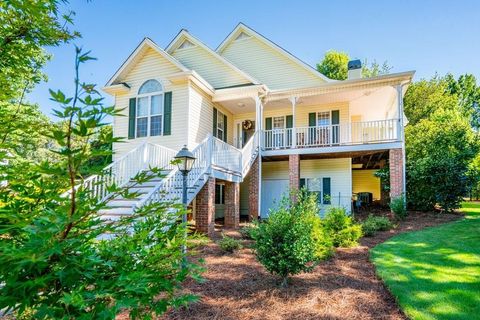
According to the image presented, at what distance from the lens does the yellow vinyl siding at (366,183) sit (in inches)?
862

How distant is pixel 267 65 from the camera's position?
A: 16812mm

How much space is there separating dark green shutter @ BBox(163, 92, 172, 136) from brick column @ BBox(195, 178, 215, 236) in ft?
12.8

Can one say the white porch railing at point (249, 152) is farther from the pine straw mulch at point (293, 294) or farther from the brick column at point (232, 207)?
the pine straw mulch at point (293, 294)

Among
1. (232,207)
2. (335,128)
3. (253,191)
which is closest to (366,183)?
(335,128)

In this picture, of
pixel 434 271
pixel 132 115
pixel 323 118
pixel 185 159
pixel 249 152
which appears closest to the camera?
pixel 434 271

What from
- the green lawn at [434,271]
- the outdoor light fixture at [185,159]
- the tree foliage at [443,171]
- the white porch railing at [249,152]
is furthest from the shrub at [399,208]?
the outdoor light fixture at [185,159]

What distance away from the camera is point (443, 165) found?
1290 centimetres

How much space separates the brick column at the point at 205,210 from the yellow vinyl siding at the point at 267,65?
28.2 ft

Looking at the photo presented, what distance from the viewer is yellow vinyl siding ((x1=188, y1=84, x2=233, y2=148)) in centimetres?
1280

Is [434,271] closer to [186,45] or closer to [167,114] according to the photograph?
[167,114]

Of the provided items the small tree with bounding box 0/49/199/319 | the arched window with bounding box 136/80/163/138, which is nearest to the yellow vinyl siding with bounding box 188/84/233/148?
the arched window with bounding box 136/80/163/138

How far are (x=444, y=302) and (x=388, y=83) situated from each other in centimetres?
1026

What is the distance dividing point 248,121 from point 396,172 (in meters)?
7.40

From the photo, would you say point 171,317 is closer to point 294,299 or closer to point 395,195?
point 294,299
